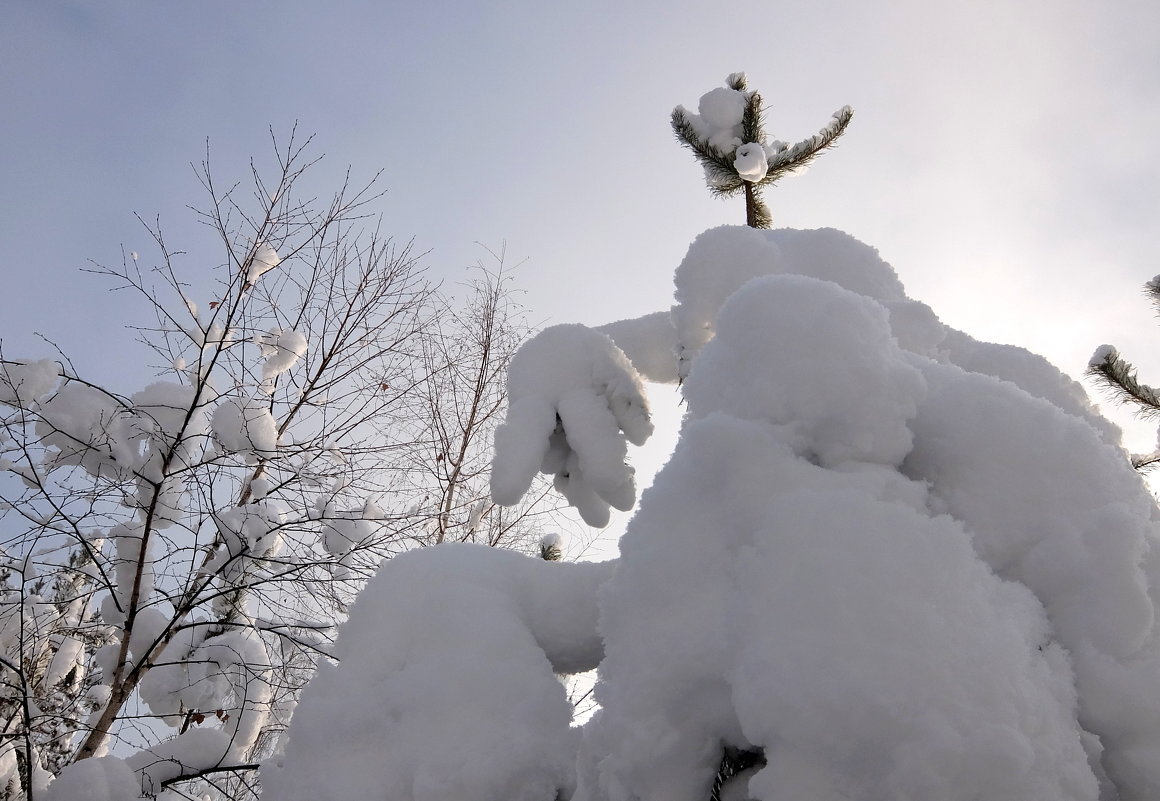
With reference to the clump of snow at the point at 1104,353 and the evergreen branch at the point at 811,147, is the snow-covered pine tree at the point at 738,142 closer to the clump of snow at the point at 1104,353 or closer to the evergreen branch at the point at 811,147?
the evergreen branch at the point at 811,147

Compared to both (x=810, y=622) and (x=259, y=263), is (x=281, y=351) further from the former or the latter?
(x=810, y=622)

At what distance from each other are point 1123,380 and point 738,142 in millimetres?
5101

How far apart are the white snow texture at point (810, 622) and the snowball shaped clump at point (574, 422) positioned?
1.67ft

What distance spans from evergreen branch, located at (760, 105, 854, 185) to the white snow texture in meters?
3.02

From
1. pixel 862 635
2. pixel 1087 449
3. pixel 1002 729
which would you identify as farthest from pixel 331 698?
pixel 1087 449

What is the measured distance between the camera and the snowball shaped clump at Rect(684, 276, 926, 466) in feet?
4.45

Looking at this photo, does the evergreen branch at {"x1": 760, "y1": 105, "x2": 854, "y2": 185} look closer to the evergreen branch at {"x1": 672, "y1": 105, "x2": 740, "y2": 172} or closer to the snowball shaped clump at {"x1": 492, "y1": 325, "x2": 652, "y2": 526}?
the evergreen branch at {"x1": 672, "y1": 105, "x2": 740, "y2": 172}

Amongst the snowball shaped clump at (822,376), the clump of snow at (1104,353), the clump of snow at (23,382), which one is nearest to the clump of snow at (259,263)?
the clump of snow at (23,382)

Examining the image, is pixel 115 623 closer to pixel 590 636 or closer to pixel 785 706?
pixel 590 636

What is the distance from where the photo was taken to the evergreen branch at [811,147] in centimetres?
446

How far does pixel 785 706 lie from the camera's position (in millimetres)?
1008

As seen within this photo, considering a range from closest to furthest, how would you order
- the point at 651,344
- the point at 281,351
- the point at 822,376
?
the point at 822,376
the point at 651,344
the point at 281,351

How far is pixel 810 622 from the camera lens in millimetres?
1048

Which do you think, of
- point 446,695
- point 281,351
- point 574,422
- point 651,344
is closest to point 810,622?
point 446,695
